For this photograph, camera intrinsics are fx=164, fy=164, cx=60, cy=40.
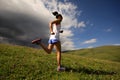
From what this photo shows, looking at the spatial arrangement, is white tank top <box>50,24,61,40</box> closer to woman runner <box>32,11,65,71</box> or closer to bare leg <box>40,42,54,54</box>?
woman runner <box>32,11,65,71</box>

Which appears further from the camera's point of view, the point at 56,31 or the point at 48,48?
the point at 48,48

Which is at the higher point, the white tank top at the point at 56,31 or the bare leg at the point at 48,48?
the white tank top at the point at 56,31

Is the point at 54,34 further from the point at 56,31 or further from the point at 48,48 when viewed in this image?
the point at 48,48

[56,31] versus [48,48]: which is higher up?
[56,31]

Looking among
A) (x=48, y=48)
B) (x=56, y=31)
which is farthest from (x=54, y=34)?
(x=48, y=48)

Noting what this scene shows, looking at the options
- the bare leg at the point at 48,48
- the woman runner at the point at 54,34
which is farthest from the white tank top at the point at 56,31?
the bare leg at the point at 48,48

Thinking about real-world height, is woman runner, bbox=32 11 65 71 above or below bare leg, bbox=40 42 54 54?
above

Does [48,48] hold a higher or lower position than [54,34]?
lower

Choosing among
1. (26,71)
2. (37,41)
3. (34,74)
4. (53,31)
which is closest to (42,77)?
(34,74)

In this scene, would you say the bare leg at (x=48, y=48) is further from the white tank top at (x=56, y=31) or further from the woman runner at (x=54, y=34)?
the white tank top at (x=56, y=31)

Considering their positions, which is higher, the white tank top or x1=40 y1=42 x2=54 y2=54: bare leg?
the white tank top

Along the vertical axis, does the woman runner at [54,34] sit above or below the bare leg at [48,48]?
above

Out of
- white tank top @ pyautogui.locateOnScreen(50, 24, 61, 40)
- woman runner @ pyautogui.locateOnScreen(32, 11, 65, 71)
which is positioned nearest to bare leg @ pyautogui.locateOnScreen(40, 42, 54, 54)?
woman runner @ pyautogui.locateOnScreen(32, 11, 65, 71)

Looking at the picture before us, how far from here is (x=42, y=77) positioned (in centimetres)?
1021
